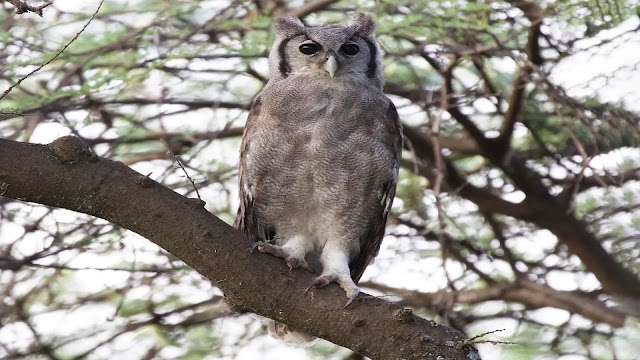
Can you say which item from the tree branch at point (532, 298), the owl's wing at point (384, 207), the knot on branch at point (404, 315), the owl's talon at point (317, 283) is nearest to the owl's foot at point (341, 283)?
the owl's talon at point (317, 283)

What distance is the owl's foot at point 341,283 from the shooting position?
288 centimetres

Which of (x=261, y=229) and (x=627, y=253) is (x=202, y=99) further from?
(x=627, y=253)

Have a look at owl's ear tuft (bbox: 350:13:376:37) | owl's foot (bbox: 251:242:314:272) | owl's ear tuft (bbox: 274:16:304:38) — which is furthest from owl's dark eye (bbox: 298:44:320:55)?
owl's foot (bbox: 251:242:314:272)

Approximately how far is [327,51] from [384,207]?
738mm

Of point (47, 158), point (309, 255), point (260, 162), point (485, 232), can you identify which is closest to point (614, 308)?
point (485, 232)

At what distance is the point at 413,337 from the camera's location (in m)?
2.66

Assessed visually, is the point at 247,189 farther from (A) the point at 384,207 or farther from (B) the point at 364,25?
(B) the point at 364,25

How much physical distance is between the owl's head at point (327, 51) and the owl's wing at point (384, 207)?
0.78 ft

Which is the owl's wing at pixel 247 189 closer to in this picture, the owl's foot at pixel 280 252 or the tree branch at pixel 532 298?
the owl's foot at pixel 280 252

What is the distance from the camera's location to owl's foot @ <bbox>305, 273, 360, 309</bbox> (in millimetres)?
2883

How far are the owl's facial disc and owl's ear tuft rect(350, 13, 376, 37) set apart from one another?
0.91 ft

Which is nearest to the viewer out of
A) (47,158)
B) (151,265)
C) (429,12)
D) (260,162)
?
(47,158)

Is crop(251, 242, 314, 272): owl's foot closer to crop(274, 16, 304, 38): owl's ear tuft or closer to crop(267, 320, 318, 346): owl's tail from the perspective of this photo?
crop(267, 320, 318, 346): owl's tail

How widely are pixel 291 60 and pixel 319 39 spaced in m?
0.19
